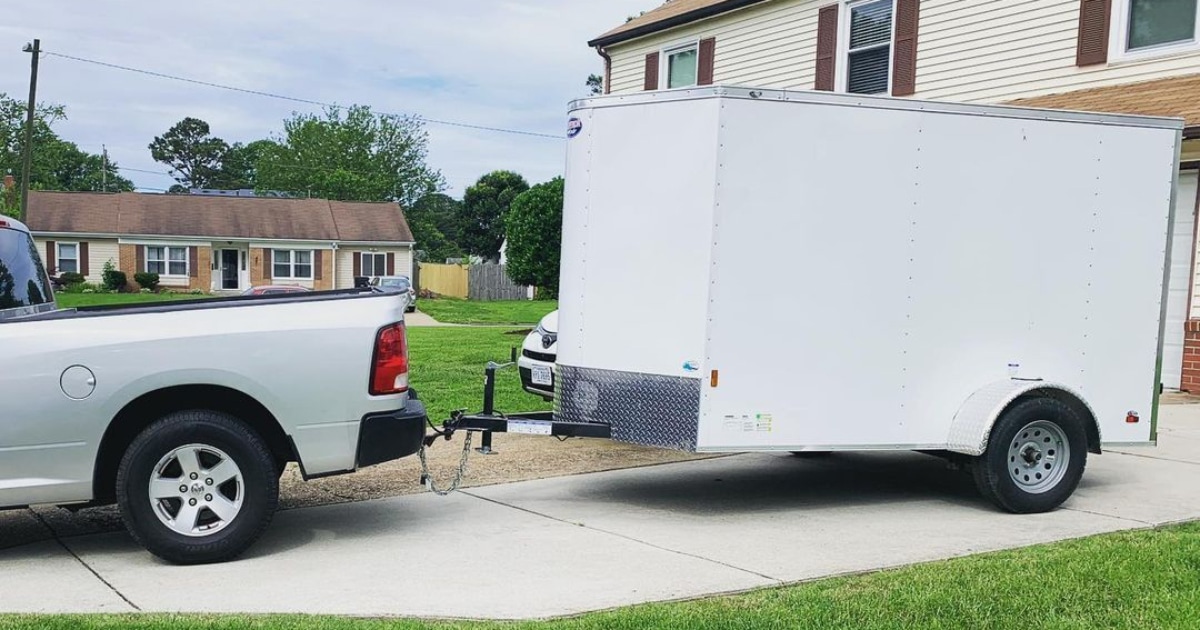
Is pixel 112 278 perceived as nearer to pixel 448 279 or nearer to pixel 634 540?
pixel 448 279

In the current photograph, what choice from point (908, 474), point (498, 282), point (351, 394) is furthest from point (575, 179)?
point (498, 282)

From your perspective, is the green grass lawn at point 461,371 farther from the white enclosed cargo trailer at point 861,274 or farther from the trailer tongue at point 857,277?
the white enclosed cargo trailer at point 861,274

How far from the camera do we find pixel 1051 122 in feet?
24.5

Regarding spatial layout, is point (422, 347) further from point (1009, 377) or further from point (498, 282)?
point (498, 282)

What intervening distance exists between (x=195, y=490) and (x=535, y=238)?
22338 mm

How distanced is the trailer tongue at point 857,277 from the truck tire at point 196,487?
1646mm

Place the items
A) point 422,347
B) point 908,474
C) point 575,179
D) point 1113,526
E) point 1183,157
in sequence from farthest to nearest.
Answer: point 422,347, point 1183,157, point 908,474, point 575,179, point 1113,526

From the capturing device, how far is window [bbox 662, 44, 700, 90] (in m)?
21.3

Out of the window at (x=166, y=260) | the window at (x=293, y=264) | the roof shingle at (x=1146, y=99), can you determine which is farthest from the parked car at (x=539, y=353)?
the window at (x=166, y=260)

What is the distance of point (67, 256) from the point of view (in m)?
49.5

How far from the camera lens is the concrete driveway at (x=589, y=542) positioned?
5.32m

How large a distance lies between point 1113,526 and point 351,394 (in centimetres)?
480

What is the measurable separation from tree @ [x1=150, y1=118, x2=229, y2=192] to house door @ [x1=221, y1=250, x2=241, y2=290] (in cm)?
6966

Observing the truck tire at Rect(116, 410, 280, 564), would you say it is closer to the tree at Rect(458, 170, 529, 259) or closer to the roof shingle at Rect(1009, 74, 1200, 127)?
the roof shingle at Rect(1009, 74, 1200, 127)
